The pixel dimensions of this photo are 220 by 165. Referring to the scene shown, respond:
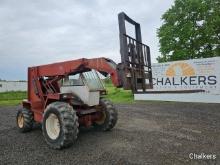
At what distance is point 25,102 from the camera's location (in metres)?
9.54

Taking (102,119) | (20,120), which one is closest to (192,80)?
(102,119)

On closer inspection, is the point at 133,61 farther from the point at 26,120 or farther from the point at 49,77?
the point at 26,120

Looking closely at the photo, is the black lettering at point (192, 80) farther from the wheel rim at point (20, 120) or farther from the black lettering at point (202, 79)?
the wheel rim at point (20, 120)

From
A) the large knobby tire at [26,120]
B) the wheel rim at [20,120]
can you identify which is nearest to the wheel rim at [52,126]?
the large knobby tire at [26,120]

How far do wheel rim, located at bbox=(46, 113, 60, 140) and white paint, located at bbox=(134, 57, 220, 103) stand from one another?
49.6ft

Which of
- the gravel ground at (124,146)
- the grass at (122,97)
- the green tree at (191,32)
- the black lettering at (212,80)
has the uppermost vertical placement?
the green tree at (191,32)

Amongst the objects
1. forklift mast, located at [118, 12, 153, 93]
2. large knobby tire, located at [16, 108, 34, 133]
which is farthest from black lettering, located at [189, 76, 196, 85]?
large knobby tire, located at [16, 108, 34, 133]

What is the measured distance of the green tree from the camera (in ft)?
100

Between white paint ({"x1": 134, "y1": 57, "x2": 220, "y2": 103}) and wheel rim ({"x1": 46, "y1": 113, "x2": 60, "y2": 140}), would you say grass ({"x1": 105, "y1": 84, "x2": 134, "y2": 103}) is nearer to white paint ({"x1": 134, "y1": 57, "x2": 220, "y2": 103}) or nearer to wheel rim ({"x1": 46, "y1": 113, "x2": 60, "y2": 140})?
white paint ({"x1": 134, "y1": 57, "x2": 220, "y2": 103})

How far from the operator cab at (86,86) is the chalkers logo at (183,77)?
45.0 ft

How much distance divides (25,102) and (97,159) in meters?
4.47

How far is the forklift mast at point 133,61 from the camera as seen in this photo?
6.64 meters

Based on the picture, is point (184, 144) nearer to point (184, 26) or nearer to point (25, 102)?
point (25, 102)

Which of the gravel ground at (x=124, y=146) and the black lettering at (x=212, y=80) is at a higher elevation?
the black lettering at (x=212, y=80)
